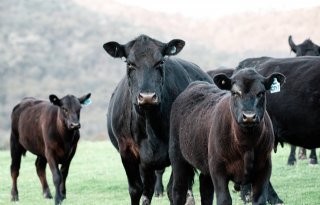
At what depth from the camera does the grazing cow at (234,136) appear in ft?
25.2

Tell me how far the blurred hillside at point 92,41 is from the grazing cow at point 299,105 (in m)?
68.7

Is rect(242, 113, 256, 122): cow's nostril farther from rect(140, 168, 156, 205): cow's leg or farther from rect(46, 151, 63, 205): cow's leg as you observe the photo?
rect(46, 151, 63, 205): cow's leg

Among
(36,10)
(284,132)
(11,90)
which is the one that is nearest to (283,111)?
(284,132)

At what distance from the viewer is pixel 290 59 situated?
470 inches

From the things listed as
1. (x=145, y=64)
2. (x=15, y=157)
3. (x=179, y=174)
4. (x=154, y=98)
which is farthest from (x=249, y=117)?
(x=15, y=157)

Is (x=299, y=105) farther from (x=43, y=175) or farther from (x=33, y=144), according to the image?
(x=33, y=144)

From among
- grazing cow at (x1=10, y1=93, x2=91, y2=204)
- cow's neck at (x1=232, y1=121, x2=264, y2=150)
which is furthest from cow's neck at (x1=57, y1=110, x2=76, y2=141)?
cow's neck at (x1=232, y1=121, x2=264, y2=150)

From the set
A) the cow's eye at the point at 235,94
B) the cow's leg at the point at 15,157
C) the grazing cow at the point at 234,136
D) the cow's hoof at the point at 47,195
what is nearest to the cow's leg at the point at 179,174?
the grazing cow at the point at 234,136

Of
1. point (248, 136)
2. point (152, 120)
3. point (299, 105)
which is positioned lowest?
point (299, 105)

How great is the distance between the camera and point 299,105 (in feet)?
36.9

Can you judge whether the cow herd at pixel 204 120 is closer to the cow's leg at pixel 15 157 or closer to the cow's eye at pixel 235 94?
the cow's eye at pixel 235 94

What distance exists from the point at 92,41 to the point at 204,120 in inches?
4405

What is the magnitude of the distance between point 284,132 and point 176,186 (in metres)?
2.69

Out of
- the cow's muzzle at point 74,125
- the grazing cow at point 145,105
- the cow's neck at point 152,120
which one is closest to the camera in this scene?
the grazing cow at point 145,105
